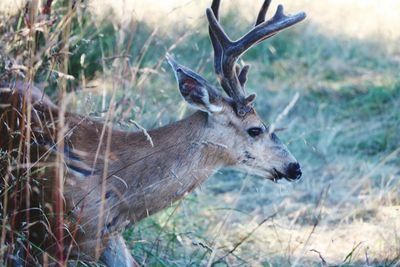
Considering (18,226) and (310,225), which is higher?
(18,226)

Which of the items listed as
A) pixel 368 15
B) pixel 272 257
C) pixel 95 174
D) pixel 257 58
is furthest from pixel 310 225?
pixel 368 15

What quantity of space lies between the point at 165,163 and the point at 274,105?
3.67 meters

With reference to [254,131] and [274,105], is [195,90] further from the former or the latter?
[274,105]

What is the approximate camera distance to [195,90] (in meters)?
4.80

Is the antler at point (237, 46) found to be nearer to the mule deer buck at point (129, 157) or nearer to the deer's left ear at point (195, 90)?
the mule deer buck at point (129, 157)

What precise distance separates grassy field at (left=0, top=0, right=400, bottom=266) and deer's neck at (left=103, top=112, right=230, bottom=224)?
0.23 metres

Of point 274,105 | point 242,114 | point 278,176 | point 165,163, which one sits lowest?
point 274,105

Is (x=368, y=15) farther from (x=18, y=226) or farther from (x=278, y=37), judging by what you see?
(x=18, y=226)

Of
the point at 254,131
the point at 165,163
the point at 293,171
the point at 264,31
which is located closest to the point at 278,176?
the point at 293,171

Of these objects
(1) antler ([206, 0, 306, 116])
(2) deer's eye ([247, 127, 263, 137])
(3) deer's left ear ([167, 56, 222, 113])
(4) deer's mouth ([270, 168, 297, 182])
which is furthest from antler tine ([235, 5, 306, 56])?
(4) deer's mouth ([270, 168, 297, 182])

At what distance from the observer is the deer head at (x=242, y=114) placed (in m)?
4.91

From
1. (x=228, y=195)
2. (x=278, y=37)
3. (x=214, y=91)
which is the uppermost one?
(x=214, y=91)

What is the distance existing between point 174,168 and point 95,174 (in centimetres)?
40

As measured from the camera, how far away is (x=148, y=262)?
511 cm
